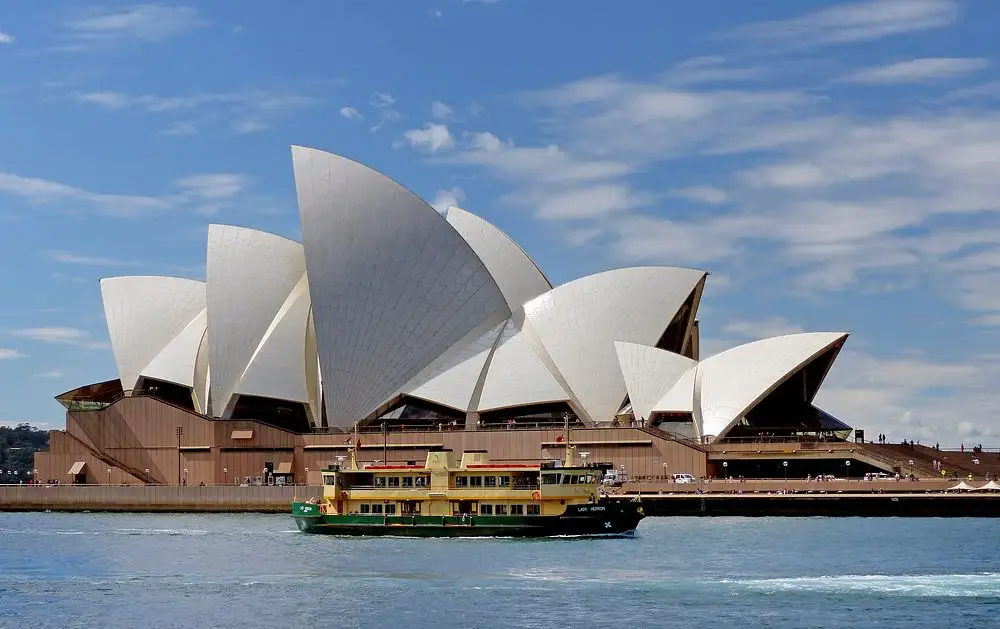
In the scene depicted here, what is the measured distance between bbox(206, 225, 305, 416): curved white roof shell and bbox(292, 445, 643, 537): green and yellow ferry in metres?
23.6

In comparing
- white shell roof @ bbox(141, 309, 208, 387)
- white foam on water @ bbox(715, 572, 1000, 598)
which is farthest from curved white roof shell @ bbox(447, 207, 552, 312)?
white foam on water @ bbox(715, 572, 1000, 598)

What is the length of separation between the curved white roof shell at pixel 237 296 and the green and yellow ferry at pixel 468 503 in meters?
23.6

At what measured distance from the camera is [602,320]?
73812 millimetres

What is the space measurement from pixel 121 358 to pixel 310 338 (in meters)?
11.3

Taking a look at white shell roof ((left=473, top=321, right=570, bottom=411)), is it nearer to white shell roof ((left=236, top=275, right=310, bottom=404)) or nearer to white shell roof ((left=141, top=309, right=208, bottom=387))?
white shell roof ((left=236, top=275, right=310, bottom=404))

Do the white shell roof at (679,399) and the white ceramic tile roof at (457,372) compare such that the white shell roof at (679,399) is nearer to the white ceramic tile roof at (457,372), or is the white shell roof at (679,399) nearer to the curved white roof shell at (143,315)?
the white ceramic tile roof at (457,372)

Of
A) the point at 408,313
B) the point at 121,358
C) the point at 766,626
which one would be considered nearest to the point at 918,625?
the point at 766,626

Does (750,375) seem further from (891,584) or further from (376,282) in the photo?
(891,584)

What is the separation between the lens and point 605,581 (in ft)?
119

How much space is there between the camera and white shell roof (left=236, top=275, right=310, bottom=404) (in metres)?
75.5

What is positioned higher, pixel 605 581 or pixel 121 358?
pixel 121 358

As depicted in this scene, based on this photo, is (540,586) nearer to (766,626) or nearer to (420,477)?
(766,626)

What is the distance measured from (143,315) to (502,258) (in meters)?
19.9

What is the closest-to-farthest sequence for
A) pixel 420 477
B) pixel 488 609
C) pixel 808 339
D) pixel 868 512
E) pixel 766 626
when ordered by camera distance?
pixel 766 626 → pixel 488 609 → pixel 420 477 → pixel 868 512 → pixel 808 339
